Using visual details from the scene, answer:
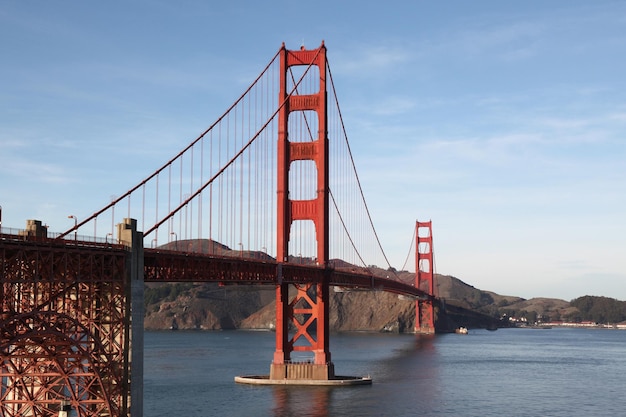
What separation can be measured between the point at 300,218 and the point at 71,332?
119ft

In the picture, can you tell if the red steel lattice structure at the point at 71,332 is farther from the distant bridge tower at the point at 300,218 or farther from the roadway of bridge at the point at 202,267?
the distant bridge tower at the point at 300,218

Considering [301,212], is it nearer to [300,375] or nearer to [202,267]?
[300,375]

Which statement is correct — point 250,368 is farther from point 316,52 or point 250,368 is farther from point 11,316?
point 11,316

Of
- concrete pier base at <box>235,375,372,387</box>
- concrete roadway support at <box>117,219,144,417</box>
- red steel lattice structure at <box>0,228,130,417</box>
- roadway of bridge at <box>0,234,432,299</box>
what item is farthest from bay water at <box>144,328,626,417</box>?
red steel lattice structure at <box>0,228,130,417</box>

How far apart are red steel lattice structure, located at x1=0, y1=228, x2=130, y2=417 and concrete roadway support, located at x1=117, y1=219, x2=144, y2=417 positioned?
313 millimetres

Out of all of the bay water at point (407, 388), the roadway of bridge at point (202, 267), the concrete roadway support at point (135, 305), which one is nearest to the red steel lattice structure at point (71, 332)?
the roadway of bridge at point (202, 267)

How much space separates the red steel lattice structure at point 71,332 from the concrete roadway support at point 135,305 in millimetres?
313

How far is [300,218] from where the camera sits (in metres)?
77.4

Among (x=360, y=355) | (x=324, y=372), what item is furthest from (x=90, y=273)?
(x=360, y=355)

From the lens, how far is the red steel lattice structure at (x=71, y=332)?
40406 mm

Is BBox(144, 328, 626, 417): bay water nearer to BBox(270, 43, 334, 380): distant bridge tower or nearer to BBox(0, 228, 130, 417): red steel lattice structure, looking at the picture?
BBox(270, 43, 334, 380): distant bridge tower

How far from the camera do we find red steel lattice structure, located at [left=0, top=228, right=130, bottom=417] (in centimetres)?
4041

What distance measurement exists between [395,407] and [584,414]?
1447 cm

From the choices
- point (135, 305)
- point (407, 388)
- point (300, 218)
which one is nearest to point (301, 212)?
point (300, 218)
